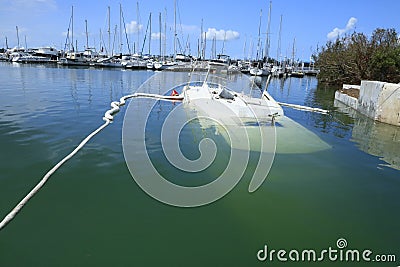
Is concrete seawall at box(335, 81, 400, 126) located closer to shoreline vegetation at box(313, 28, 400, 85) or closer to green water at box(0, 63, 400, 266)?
green water at box(0, 63, 400, 266)

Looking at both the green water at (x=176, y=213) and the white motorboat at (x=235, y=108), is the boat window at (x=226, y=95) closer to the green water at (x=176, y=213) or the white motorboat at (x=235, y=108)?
the white motorboat at (x=235, y=108)

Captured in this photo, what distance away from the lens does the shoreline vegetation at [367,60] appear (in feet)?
79.0

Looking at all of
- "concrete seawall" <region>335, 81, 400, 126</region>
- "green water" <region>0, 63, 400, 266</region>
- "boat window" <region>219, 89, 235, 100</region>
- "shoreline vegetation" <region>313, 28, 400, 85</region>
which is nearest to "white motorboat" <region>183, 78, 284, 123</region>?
"boat window" <region>219, 89, 235, 100</region>

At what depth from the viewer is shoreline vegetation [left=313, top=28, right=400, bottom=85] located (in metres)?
24.1

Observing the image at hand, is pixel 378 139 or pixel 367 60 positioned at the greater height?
pixel 367 60

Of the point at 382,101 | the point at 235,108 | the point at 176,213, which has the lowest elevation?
the point at 176,213

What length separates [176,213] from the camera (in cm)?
444

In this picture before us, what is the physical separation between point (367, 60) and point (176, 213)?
29.7 m

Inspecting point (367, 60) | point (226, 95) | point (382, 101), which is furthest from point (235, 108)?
point (367, 60)

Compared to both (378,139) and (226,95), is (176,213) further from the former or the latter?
(378,139)

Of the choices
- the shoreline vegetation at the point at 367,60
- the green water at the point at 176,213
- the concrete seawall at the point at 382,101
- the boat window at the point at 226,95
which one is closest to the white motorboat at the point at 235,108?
the boat window at the point at 226,95

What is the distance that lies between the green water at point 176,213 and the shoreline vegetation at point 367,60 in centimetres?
2047

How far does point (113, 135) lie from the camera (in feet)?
27.1

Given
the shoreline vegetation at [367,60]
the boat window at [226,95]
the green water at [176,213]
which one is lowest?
the green water at [176,213]
